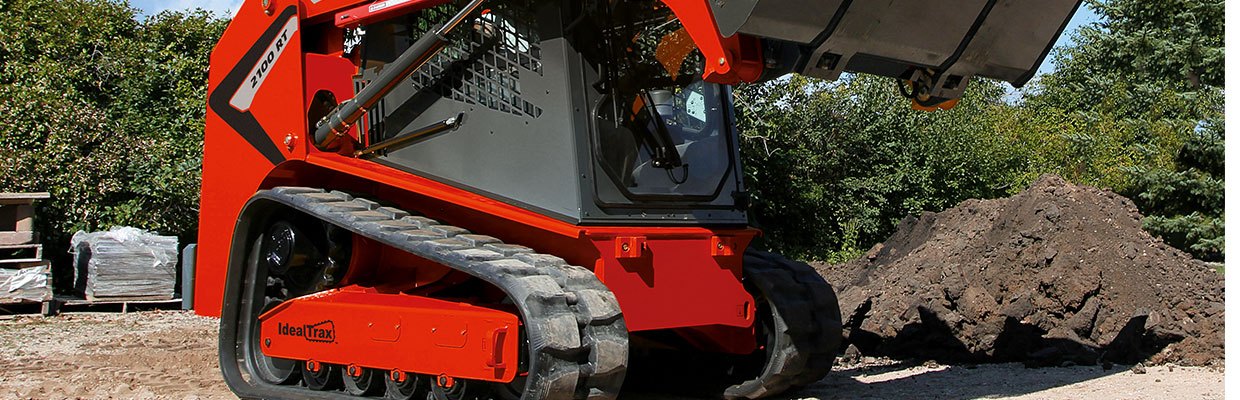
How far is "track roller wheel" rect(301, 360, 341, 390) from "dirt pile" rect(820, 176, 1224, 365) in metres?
4.08

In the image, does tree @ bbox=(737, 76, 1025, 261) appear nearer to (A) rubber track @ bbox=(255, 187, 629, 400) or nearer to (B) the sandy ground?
(B) the sandy ground

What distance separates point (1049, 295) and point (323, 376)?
230 inches

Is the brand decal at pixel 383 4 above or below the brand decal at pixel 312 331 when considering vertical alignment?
above

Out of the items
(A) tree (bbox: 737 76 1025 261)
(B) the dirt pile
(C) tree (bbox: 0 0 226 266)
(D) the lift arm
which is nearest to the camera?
(D) the lift arm

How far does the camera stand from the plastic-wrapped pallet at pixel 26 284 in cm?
1279

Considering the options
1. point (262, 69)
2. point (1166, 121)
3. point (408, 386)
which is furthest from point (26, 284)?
point (1166, 121)

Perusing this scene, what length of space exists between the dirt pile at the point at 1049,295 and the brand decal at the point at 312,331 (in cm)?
422

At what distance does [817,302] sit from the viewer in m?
6.49

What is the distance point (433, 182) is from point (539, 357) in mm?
1624

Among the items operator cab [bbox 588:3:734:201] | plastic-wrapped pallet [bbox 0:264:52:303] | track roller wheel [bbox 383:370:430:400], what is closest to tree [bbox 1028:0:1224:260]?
operator cab [bbox 588:3:734:201]

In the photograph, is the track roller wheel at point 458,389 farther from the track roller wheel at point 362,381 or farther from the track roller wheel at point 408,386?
the track roller wheel at point 362,381

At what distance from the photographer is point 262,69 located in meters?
6.86

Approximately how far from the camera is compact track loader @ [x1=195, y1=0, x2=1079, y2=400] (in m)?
5.05

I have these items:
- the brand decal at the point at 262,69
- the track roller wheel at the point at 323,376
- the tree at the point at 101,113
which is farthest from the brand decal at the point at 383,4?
the tree at the point at 101,113
